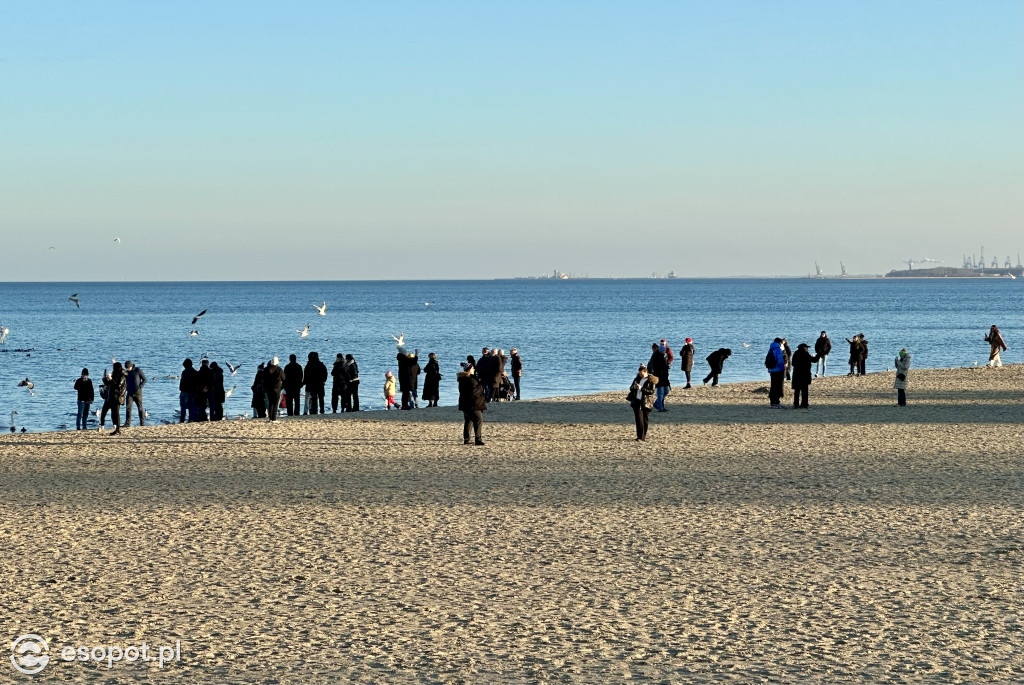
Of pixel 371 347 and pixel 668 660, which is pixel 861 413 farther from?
pixel 371 347

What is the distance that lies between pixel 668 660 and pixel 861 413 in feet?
67.1

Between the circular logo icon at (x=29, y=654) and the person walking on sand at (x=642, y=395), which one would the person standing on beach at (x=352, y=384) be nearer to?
the person walking on sand at (x=642, y=395)

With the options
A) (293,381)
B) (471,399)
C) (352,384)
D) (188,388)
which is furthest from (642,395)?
(188,388)

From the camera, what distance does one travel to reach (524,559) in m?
Answer: 11.5

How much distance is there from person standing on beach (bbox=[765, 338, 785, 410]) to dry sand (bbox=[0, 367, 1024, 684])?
6.52m

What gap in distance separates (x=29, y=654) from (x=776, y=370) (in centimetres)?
2201

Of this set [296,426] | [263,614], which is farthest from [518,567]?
[296,426]

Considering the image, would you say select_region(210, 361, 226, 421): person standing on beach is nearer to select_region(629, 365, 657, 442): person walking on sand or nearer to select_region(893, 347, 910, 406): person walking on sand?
select_region(629, 365, 657, 442): person walking on sand

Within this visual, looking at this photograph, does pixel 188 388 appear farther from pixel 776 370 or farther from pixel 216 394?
pixel 776 370

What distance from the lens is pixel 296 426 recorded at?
24.8 metres

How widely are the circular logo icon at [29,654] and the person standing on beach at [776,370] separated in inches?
836

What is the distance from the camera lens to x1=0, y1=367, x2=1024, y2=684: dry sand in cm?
831

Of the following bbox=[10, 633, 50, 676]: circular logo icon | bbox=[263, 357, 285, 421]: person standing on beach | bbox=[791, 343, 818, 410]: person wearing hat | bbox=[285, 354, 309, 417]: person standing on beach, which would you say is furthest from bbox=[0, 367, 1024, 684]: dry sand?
bbox=[791, 343, 818, 410]: person wearing hat

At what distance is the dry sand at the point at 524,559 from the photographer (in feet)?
27.3
